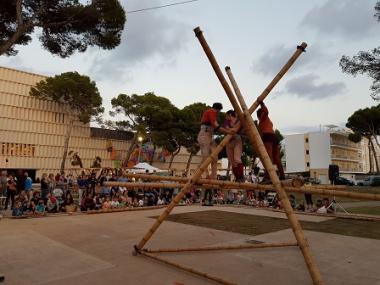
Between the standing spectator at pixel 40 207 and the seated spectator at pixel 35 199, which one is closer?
the standing spectator at pixel 40 207

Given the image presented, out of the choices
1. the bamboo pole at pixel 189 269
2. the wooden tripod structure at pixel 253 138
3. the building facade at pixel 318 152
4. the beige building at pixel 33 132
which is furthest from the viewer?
the building facade at pixel 318 152

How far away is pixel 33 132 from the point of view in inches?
1972

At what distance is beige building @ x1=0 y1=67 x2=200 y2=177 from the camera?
154 ft

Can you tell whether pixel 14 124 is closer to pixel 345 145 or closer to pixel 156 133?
pixel 156 133

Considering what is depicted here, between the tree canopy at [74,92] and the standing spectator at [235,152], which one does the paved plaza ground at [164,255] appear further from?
the tree canopy at [74,92]

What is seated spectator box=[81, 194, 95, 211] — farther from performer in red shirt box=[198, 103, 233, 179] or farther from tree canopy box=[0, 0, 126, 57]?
performer in red shirt box=[198, 103, 233, 179]

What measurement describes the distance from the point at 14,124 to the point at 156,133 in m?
19.4

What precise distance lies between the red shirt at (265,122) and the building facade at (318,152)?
241 feet

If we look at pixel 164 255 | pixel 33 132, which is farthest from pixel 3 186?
pixel 33 132

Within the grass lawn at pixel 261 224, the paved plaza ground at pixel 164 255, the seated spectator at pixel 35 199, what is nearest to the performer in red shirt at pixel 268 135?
the paved plaza ground at pixel 164 255

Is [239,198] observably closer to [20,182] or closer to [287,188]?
[20,182]

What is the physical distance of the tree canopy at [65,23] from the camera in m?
14.7

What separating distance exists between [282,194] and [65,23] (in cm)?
1334

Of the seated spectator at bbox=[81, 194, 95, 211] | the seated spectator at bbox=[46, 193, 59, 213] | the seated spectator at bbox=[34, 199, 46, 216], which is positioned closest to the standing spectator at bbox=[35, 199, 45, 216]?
the seated spectator at bbox=[34, 199, 46, 216]
